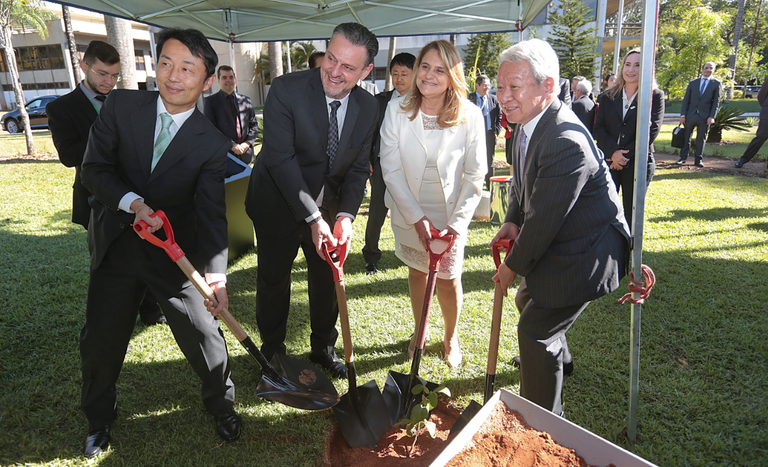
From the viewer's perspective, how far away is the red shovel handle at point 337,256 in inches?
99.6

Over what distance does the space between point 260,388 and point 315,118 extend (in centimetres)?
156

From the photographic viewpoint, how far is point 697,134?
10.3m

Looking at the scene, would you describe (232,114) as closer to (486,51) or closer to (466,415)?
(466,415)

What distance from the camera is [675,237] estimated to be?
18.8 feet

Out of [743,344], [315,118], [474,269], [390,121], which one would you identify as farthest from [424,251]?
[743,344]

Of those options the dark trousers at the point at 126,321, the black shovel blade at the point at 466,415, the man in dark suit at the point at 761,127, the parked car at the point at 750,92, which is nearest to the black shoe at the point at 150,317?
the dark trousers at the point at 126,321

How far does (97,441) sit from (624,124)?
5323mm

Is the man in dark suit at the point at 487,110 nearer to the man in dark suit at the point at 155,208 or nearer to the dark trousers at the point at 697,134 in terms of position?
the dark trousers at the point at 697,134

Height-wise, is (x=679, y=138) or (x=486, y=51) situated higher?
(x=486, y=51)

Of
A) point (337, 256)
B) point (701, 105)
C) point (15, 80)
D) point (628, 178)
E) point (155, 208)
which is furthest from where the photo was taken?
point (15, 80)

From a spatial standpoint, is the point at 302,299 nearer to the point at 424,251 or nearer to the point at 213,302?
the point at 424,251

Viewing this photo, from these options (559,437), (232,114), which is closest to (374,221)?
(232,114)

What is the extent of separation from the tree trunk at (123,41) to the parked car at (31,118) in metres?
→ 15.5

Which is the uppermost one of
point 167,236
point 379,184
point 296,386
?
point 167,236
